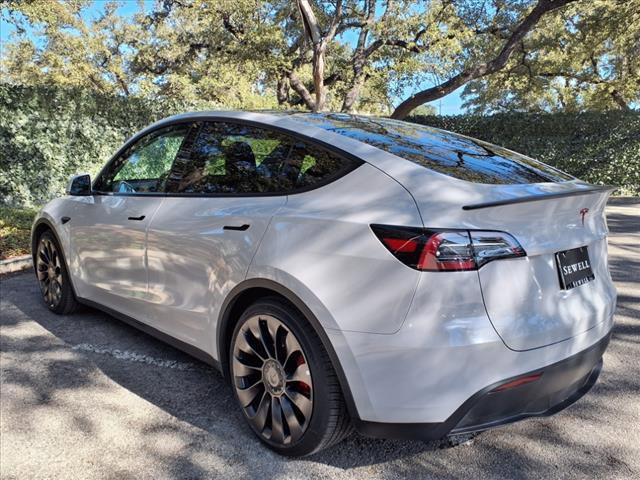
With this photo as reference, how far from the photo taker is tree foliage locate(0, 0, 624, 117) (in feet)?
41.3

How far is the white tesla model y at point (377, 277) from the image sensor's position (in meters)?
1.92

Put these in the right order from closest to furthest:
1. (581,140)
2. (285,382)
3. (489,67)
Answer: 1. (285,382)
2. (489,67)
3. (581,140)

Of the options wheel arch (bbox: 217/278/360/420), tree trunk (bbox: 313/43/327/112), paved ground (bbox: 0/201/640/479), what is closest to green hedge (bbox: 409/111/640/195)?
tree trunk (bbox: 313/43/327/112)

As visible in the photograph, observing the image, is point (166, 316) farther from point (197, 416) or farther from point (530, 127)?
point (530, 127)

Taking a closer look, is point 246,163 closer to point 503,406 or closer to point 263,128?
point 263,128

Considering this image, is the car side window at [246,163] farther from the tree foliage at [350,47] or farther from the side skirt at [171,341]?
the tree foliage at [350,47]

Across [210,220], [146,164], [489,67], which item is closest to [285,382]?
[210,220]

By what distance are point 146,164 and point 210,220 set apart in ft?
4.09

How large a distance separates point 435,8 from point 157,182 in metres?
12.2

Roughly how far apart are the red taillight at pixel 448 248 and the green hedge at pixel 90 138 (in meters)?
9.64

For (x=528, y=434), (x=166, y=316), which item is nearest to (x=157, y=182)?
(x=166, y=316)

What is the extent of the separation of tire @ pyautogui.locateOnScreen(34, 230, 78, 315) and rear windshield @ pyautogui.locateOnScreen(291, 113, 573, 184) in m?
2.56

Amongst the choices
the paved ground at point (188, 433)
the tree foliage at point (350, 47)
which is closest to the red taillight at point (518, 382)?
the paved ground at point (188, 433)

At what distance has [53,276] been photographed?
4.38m
